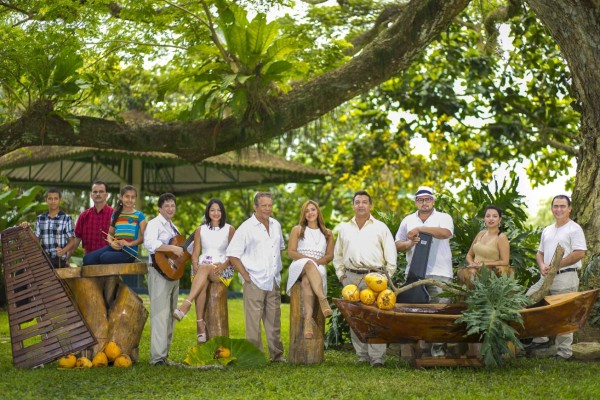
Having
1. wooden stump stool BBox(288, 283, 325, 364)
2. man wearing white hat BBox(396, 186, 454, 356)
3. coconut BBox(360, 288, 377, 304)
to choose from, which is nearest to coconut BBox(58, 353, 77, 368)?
wooden stump stool BBox(288, 283, 325, 364)

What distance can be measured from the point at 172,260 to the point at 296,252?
1.22 meters

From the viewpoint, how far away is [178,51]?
1178 centimetres

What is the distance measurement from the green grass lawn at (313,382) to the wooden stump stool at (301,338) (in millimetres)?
192

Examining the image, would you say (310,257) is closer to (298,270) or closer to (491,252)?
(298,270)

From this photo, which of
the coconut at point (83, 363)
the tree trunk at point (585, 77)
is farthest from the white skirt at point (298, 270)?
the tree trunk at point (585, 77)

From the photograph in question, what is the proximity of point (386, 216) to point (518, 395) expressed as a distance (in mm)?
4286

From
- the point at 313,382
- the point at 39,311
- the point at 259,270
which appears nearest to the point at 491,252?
the point at 259,270

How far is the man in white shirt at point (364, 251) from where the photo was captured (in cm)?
876

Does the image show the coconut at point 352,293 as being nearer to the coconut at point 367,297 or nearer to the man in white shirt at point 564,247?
the coconut at point 367,297

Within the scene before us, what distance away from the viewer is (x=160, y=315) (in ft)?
29.4

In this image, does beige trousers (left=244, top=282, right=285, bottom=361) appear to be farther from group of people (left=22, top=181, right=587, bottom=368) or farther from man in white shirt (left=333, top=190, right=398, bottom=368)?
man in white shirt (left=333, top=190, right=398, bottom=368)

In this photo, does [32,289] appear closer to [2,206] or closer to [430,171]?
[2,206]

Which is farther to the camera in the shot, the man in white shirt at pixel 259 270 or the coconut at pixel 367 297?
the man in white shirt at pixel 259 270

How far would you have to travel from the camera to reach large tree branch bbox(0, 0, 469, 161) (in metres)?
10.9
